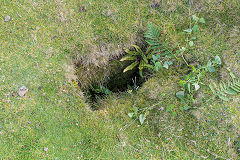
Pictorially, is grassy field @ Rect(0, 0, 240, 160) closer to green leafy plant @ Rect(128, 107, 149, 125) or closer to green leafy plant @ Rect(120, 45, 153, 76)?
green leafy plant @ Rect(128, 107, 149, 125)

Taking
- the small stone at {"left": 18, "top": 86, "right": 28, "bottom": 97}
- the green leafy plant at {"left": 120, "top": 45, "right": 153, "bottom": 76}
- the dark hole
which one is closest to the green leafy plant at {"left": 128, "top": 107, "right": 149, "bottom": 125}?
the dark hole

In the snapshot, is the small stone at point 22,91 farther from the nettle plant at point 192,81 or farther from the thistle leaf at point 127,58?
the nettle plant at point 192,81

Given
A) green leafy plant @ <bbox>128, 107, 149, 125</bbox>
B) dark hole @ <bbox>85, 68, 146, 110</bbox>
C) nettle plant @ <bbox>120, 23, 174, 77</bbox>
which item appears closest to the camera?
green leafy plant @ <bbox>128, 107, 149, 125</bbox>

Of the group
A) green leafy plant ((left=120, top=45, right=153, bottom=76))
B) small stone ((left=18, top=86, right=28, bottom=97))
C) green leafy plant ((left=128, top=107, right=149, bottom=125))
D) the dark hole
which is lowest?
green leafy plant ((left=128, top=107, right=149, bottom=125))

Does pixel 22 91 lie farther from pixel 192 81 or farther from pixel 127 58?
pixel 192 81

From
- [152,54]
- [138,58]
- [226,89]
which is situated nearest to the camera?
[226,89]

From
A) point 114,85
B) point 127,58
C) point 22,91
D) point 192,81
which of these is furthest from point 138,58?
point 22,91

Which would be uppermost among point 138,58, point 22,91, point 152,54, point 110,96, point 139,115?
point 22,91
